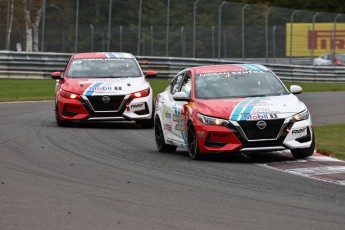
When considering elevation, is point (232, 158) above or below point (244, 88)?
below

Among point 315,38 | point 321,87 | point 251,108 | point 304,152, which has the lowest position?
point 321,87

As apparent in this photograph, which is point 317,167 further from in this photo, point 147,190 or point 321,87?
point 321,87

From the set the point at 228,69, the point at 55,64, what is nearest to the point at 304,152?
the point at 228,69

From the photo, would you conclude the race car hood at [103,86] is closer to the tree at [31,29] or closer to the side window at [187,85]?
the side window at [187,85]

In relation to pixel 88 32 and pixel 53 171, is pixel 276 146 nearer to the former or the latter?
pixel 53 171

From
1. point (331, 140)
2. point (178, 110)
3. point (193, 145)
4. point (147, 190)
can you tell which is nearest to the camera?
point (147, 190)

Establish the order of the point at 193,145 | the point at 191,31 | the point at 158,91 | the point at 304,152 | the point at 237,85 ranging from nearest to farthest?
1. the point at 304,152
2. the point at 193,145
3. the point at 237,85
4. the point at 158,91
5. the point at 191,31

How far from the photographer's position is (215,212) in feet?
31.3

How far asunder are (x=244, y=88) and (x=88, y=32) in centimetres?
2626

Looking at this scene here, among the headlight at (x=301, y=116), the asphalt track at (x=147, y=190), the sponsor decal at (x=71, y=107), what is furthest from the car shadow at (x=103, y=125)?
the headlight at (x=301, y=116)

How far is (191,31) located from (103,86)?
867 inches

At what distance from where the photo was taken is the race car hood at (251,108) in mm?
14008

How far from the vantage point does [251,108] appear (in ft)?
46.4

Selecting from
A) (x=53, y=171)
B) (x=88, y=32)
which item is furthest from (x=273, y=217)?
(x=88, y=32)
